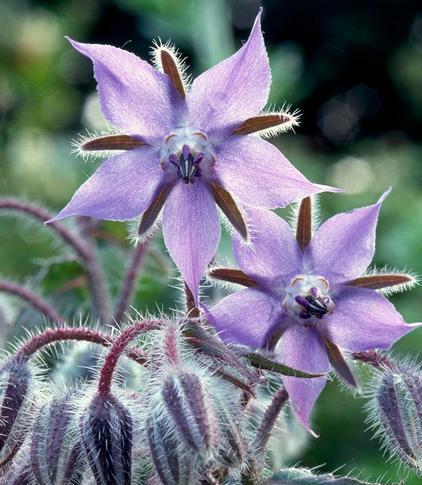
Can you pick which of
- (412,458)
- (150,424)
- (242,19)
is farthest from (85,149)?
(242,19)

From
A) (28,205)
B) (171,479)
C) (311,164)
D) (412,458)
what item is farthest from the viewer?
(311,164)

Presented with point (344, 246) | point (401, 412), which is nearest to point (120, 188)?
point (344, 246)

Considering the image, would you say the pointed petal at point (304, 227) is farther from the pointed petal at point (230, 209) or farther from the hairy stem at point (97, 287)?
the hairy stem at point (97, 287)

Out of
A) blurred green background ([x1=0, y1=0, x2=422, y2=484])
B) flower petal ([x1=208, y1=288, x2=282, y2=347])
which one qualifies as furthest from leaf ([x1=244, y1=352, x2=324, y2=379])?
blurred green background ([x1=0, y1=0, x2=422, y2=484])

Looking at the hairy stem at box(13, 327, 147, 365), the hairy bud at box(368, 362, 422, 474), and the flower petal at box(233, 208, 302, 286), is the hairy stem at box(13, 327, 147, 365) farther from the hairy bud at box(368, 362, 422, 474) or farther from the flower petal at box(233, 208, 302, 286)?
the hairy bud at box(368, 362, 422, 474)

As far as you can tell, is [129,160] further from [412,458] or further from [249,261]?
[412,458]

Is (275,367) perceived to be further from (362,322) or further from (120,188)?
(120,188)
